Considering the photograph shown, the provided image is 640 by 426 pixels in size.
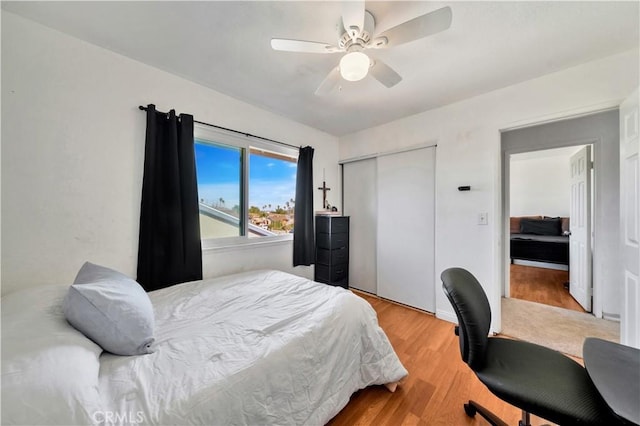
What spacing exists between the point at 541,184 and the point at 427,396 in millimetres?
6383

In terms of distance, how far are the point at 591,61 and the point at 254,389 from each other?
10.8ft

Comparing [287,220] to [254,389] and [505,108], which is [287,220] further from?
[505,108]

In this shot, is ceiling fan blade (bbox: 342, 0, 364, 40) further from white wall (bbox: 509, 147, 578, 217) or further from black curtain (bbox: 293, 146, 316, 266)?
white wall (bbox: 509, 147, 578, 217)

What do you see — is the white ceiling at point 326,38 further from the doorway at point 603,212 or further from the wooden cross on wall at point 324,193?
the wooden cross on wall at point 324,193

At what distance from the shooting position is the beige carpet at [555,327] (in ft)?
7.00

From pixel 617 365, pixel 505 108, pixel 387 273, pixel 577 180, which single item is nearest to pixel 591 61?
pixel 505 108

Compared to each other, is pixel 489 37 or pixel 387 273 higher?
pixel 489 37

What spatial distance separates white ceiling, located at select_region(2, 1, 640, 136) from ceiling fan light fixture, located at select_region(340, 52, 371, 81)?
302 mm

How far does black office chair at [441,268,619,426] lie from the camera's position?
892mm

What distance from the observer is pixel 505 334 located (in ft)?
7.51

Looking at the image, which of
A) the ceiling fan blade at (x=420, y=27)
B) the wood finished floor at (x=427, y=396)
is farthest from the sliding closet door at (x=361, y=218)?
the ceiling fan blade at (x=420, y=27)

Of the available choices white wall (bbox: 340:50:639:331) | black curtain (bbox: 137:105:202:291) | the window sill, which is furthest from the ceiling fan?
the window sill

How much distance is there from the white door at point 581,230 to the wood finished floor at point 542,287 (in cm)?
13

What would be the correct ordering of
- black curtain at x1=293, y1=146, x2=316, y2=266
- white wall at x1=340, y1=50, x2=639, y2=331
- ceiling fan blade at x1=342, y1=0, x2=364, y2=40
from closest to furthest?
ceiling fan blade at x1=342, y1=0, x2=364, y2=40, white wall at x1=340, y1=50, x2=639, y2=331, black curtain at x1=293, y1=146, x2=316, y2=266
